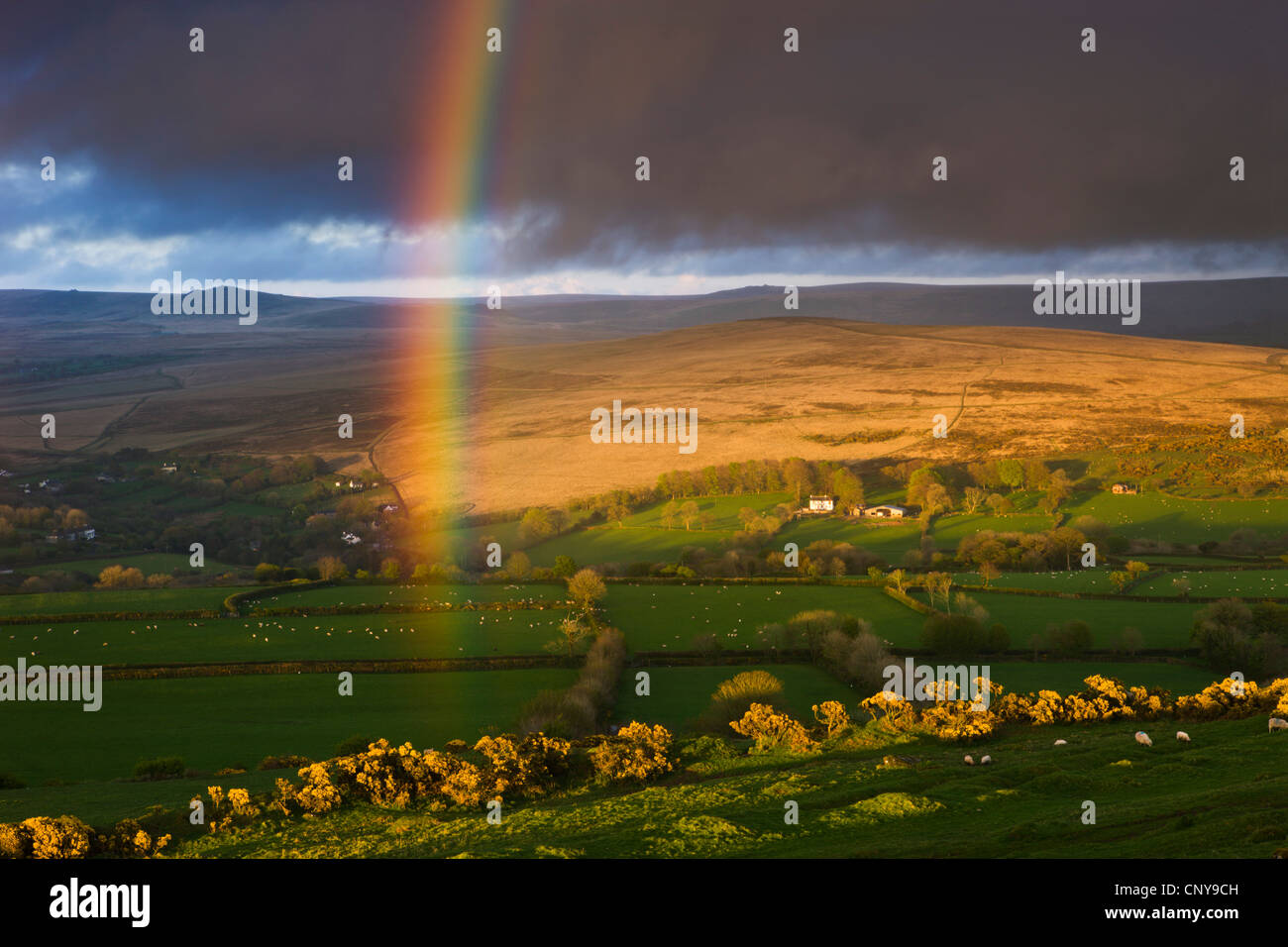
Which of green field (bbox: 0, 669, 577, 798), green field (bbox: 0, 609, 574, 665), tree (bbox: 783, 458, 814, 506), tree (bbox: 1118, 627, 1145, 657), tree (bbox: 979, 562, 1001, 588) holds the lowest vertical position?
green field (bbox: 0, 669, 577, 798)

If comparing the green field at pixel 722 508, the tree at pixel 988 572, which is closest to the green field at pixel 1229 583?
the tree at pixel 988 572

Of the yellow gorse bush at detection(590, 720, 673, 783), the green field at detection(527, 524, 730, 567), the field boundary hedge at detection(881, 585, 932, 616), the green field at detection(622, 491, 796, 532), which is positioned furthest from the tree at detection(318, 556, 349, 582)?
the yellow gorse bush at detection(590, 720, 673, 783)

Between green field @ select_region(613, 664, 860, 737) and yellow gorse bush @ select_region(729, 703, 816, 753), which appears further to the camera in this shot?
green field @ select_region(613, 664, 860, 737)

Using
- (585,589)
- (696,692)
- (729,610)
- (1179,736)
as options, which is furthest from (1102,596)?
(1179,736)

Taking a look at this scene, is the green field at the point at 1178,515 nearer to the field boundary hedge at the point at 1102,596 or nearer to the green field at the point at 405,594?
the field boundary hedge at the point at 1102,596

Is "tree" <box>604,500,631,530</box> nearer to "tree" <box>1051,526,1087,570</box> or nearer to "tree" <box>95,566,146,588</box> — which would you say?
"tree" <box>1051,526,1087,570</box>
